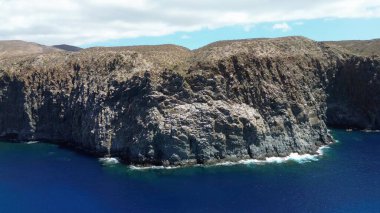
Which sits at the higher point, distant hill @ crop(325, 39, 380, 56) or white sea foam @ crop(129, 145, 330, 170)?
distant hill @ crop(325, 39, 380, 56)

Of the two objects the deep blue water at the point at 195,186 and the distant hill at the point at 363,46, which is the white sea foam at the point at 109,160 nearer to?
the deep blue water at the point at 195,186

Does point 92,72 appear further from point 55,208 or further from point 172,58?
point 55,208

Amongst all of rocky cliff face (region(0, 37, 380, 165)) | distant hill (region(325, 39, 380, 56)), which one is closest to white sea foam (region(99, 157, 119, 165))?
rocky cliff face (region(0, 37, 380, 165))

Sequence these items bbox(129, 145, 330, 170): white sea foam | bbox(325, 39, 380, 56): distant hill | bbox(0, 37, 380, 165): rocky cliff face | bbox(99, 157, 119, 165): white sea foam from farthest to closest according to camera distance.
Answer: bbox(325, 39, 380, 56): distant hill, bbox(99, 157, 119, 165): white sea foam, bbox(0, 37, 380, 165): rocky cliff face, bbox(129, 145, 330, 170): white sea foam

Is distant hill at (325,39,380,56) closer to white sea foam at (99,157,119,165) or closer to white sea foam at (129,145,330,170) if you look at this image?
white sea foam at (129,145,330,170)

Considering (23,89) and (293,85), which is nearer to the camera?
(293,85)

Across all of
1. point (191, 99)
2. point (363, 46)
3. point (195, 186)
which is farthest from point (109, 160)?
point (363, 46)

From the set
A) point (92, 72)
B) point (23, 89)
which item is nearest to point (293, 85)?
point (92, 72)
